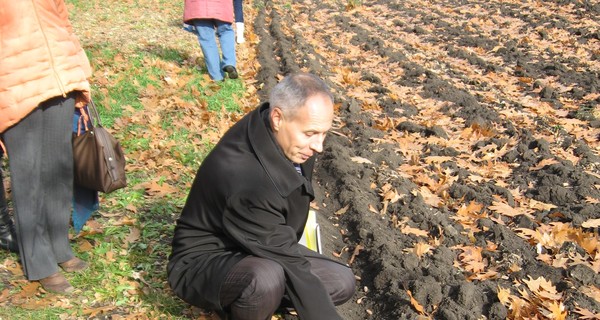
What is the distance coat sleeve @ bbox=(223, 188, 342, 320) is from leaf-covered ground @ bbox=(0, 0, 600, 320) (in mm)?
838

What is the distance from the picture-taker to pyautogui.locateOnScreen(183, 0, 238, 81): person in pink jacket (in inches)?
274

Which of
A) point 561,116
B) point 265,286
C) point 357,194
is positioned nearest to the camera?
point 265,286

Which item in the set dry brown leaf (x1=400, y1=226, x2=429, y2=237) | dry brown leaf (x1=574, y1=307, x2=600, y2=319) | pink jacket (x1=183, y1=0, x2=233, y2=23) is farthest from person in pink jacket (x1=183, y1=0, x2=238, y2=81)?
dry brown leaf (x1=574, y1=307, x2=600, y2=319)

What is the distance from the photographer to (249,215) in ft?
8.43

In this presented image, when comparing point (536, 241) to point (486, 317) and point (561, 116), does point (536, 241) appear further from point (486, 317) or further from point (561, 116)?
point (561, 116)

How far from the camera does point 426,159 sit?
5.62m

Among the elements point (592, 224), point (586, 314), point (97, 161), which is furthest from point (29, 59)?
point (592, 224)

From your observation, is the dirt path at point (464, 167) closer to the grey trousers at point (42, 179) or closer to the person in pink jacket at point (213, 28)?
the person in pink jacket at point (213, 28)

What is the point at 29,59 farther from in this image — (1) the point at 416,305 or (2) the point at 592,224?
(2) the point at 592,224

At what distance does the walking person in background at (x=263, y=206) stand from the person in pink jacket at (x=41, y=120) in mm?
840

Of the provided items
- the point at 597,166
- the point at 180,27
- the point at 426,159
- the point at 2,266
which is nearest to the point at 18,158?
the point at 2,266

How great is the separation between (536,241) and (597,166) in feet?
5.21

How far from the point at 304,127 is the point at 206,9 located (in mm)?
4786

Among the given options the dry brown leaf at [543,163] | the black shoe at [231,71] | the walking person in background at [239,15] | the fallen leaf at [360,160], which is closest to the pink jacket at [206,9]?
the black shoe at [231,71]
